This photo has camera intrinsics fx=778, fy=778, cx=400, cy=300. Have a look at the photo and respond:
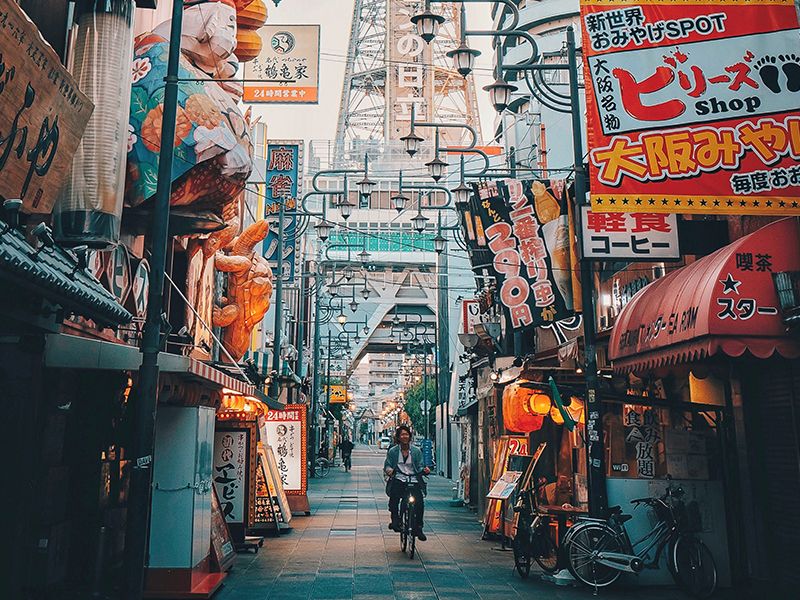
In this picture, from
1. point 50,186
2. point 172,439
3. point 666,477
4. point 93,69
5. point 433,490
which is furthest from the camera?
point 433,490

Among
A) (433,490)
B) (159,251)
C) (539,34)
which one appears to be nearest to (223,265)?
(159,251)

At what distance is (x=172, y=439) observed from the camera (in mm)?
10664

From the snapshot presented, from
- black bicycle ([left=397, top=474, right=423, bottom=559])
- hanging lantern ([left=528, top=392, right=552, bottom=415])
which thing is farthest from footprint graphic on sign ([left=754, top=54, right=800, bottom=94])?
black bicycle ([left=397, top=474, right=423, bottom=559])

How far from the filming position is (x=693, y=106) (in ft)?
31.9

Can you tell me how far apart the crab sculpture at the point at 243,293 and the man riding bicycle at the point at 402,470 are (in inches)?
288

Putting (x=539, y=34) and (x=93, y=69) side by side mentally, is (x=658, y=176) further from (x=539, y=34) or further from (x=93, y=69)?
(x=539, y=34)

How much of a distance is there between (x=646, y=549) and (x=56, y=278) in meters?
8.71

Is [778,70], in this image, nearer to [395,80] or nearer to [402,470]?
[402,470]

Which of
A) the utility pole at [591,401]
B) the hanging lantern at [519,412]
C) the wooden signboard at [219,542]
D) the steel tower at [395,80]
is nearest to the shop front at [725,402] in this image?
the utility pole at [591,401]

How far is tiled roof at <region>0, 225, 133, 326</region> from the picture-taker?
579 cm

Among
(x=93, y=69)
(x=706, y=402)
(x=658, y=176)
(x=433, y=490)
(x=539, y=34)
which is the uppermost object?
(x=539, y=34)

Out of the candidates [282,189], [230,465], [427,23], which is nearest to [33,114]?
[427,23]

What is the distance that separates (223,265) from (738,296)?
1328 cm

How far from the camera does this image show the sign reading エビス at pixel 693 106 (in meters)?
9.39
